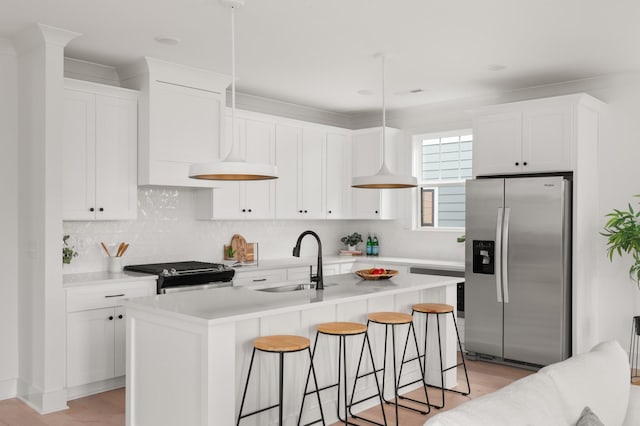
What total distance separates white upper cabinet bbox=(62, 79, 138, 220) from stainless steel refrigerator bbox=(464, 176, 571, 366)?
313 cm

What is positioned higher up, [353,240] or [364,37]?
[364,37]

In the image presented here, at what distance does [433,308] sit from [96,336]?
8.40 ft

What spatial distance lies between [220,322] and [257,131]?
130 inches

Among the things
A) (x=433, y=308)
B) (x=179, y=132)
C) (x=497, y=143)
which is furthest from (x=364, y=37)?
(x=433, y=308)

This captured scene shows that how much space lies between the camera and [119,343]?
4.44 m

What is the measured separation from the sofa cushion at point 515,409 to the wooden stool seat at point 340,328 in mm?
1455

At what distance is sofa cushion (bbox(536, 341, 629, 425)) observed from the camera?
2061mm

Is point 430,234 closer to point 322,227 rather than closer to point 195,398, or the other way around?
point 322,227

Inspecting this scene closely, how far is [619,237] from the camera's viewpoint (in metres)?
4.66

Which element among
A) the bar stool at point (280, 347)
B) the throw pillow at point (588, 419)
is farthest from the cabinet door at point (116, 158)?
the throw pillow at point (588, 419)

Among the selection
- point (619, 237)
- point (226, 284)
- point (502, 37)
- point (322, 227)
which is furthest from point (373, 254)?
point (502, 37)

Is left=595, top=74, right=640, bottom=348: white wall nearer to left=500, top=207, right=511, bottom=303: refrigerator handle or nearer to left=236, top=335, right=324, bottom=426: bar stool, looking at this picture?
left=500, top=207, right=511, bottom=303: refrigerator handle

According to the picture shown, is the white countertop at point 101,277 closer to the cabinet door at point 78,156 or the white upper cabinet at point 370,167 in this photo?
the cabinet door at point 78,156

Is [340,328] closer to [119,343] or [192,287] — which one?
[192,287]
